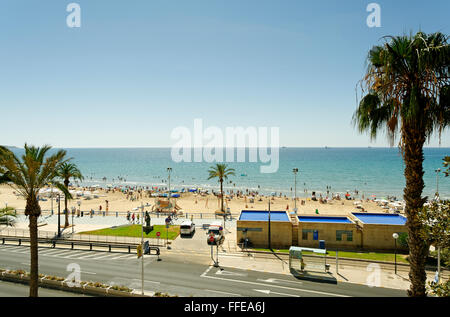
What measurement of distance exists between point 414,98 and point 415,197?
139 inches

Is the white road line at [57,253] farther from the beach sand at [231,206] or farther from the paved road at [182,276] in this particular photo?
the beach sand at [231,206]

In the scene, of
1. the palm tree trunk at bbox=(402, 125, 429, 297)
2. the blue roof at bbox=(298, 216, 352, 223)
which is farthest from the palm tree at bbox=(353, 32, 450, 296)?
the blue roof at bbox=(298, 216, 352, 223)

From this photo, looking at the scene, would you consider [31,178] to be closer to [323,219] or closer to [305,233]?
[305,233]

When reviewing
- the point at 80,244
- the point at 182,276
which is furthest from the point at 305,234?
the point at 80,244

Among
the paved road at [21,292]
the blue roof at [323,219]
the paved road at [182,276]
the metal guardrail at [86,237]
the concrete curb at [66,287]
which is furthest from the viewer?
the blue roof at [323,219]

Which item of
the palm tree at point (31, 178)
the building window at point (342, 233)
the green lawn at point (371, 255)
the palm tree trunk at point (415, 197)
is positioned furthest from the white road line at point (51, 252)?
the palm tree trunk at point (415, 197)

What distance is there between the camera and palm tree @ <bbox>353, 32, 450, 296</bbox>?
343 inches

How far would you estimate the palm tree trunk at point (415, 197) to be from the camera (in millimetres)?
9381

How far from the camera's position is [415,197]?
31.2 ft

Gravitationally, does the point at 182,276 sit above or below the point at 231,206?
above
